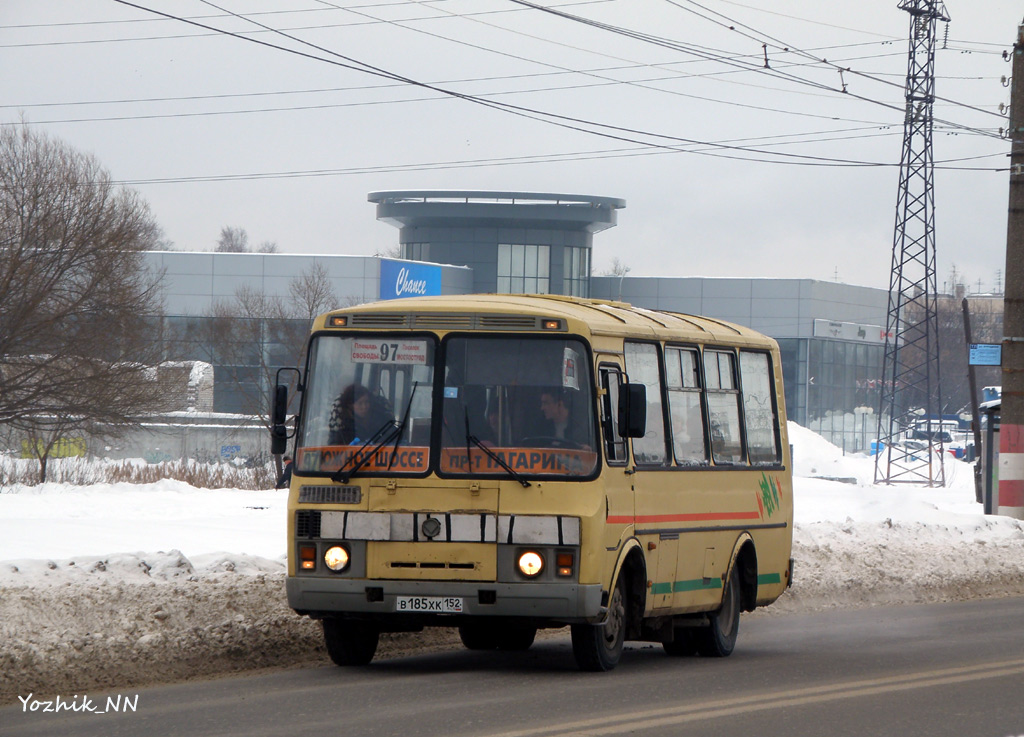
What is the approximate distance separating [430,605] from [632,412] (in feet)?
6.01

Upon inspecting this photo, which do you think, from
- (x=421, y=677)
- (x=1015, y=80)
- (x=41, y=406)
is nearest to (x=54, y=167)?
(x=41, y=406)

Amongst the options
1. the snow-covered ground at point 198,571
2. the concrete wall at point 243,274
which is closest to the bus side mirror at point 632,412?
the snow-covered ground at point 198,571

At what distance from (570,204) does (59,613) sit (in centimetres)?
7271

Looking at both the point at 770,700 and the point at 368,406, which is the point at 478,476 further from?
the point at 770,700

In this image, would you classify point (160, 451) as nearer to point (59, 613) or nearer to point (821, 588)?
point (821, 588)

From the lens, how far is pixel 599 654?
9.90 m

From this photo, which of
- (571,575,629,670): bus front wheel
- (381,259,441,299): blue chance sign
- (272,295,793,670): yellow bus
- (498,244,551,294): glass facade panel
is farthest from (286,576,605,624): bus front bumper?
(498,244,551,294): glass facade panel

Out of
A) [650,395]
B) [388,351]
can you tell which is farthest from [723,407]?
[388,351]

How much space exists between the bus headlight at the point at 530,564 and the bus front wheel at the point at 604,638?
64 centimetres

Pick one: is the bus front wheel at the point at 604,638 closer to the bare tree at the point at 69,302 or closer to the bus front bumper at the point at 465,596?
the bus front bumper at the point at 465,596

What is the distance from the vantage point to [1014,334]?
71.8 feet

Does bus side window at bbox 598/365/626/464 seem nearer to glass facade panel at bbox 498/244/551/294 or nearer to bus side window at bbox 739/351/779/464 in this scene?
bus side window at bbox 739/351/779/464

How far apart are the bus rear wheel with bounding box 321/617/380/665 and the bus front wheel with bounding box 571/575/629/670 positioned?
4.89 feet

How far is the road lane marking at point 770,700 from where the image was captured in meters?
7.51
